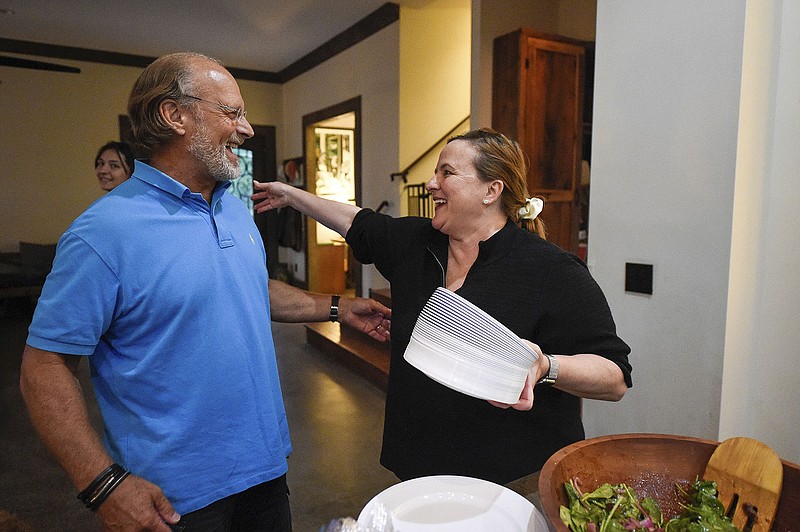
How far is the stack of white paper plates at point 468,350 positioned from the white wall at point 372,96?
4684 mm

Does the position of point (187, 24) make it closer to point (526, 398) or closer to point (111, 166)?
point (111, 166)

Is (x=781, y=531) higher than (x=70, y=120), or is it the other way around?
(x=70, y=120)

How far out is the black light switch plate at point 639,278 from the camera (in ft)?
6.23

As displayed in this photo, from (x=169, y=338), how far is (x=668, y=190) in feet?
5.30

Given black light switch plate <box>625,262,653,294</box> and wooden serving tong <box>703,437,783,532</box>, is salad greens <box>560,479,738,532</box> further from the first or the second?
black light switch plate <box>625,262,653,294</box>

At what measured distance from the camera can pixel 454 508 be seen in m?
0.81

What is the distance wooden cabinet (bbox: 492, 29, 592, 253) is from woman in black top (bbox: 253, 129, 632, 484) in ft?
8.81

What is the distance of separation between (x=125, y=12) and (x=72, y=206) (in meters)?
2.85

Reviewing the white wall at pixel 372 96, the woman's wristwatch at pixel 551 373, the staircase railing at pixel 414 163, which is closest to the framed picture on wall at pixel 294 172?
the white wall at pixel 372 96

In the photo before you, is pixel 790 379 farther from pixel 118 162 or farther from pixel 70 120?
pixel 70 120

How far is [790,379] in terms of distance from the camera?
1.73 meters

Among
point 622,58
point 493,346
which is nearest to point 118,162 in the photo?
point 622,58

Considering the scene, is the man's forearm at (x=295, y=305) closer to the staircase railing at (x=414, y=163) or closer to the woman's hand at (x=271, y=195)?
the woman's hand at (x=271, y=195)

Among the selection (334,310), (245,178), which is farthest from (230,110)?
(245,178)
